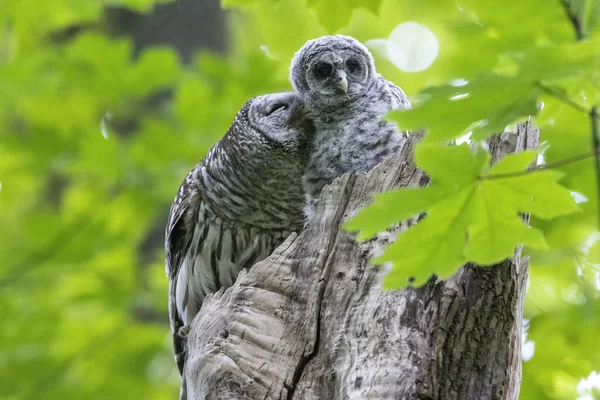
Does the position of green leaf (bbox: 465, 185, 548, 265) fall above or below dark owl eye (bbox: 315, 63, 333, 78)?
below

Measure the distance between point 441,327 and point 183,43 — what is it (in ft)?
17.3

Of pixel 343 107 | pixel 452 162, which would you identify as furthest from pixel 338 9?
pixel 452 162

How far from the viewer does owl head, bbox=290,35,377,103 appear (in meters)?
3.35

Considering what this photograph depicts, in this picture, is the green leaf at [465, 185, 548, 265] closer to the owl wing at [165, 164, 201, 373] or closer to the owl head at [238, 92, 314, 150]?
the owl head at [238, 92, 314, 150]

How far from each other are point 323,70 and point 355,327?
1.66 m

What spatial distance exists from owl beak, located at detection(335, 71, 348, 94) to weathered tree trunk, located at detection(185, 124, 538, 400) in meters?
0.84

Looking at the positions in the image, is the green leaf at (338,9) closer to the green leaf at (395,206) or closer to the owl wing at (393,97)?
the owl wing at (393,97)

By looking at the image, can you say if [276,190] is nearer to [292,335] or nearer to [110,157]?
[292,335]

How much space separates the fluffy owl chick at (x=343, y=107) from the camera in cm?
312

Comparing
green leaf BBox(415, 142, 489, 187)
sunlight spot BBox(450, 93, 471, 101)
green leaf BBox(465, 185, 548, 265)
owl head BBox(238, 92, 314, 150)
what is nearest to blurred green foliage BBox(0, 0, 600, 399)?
owl head BBox(238, 92, 314, 150)

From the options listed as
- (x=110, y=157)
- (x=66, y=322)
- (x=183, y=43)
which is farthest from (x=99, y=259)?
(x=183, y=43)

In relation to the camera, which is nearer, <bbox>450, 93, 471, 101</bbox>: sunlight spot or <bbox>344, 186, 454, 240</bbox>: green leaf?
<bbox>450, 93, 471, 101</bbox>: sunlight spot

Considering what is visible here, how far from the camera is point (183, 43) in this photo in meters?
6.83

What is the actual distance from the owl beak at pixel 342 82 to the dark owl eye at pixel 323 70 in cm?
12
